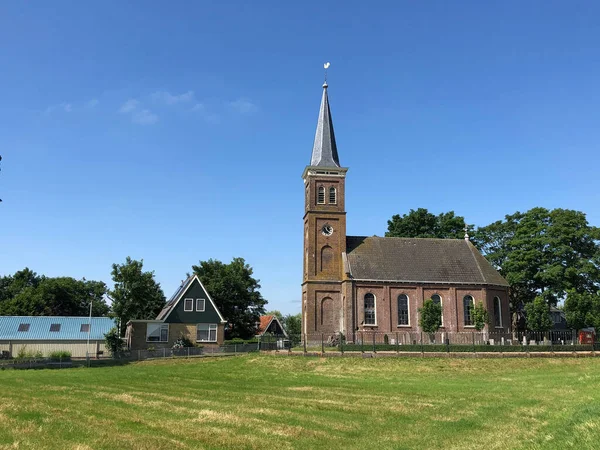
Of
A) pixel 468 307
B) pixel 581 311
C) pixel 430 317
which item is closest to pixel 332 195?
pixel 430 317

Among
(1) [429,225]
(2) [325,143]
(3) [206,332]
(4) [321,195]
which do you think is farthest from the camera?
(1) [429,225]

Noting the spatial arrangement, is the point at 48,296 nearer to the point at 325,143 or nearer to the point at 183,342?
the point at 183,342

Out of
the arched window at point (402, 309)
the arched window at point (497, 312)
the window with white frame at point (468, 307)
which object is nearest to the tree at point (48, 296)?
the arched window at point (402, 309)

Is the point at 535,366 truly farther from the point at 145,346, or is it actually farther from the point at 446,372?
the point at 145,346

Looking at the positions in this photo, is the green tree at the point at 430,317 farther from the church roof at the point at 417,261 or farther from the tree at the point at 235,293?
the tree at the point at 235,293

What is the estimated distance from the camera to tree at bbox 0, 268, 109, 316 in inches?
2995

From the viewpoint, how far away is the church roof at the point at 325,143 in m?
52.1

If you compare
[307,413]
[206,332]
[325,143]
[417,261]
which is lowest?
[307,413]

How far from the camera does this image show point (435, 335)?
45.8m

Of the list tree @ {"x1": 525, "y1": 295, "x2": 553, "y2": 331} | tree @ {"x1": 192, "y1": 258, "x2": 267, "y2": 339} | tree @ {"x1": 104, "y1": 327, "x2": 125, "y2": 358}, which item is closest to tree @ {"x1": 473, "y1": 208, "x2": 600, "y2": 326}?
tree @ {"x1": 525, "y1": 295, "x2": 553, "y2": 331}

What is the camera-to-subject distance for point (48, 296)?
79688 mm

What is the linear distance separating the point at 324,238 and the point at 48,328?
2844cm

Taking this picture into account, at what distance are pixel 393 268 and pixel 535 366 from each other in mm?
17796

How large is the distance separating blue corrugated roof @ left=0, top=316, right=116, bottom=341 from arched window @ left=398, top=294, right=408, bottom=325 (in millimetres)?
28020
